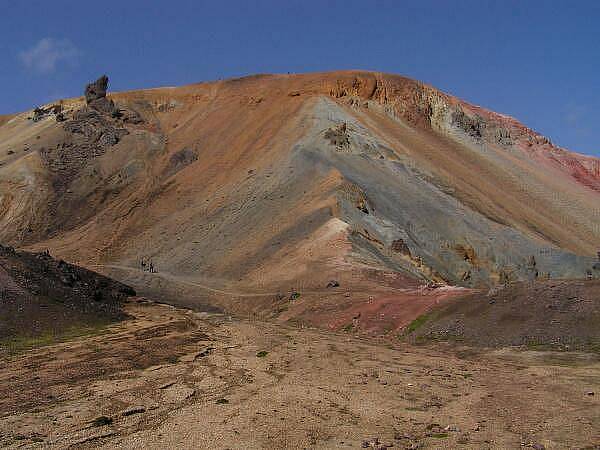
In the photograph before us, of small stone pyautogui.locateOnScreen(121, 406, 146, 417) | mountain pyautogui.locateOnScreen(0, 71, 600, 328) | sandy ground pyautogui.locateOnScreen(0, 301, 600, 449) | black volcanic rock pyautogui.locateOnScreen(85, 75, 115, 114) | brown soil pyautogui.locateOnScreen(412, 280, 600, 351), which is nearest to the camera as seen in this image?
sandy ground pyautogui.locateOnScreen(0, 301, 600, 449)

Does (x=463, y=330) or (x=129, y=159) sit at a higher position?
(x=129, y=159)

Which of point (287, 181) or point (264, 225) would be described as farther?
point (287, 181)

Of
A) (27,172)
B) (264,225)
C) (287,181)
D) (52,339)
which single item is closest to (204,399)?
(52,339)

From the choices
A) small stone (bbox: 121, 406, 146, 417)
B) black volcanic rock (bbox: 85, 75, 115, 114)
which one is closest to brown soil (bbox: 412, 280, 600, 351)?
small stone (bbox: 121, 406, 146, 417)

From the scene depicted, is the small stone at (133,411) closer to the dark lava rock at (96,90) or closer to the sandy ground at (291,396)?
the sandy ground at (291,396)

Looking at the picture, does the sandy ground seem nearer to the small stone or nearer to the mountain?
the small stone

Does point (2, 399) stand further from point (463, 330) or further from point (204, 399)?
point (463, 330)

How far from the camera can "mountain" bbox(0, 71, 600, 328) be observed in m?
37.7

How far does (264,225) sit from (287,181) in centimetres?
638

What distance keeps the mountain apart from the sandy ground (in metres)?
6.94

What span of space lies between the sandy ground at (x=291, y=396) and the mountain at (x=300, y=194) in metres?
6.94

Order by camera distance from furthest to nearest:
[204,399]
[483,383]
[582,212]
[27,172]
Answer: [27,172]
[582,212]
[483,383]
[204,399]

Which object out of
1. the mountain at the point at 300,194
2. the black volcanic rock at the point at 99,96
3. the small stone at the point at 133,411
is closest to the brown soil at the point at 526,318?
the mountain at the point at 300,194

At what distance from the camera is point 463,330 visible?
21734 mm
